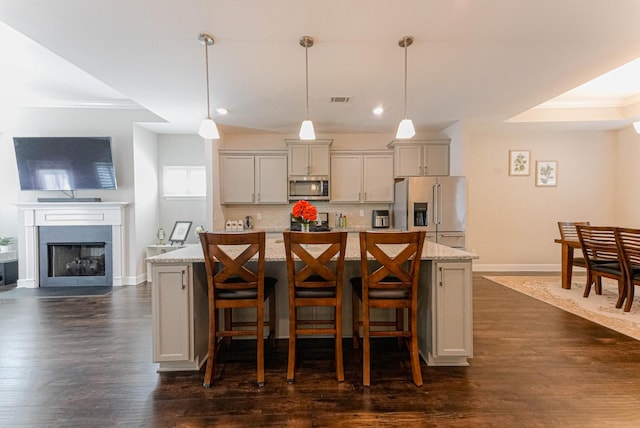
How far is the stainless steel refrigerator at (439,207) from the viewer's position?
4.50 m

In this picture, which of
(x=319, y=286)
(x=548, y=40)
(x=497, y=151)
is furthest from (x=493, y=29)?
(x=497, y=151)

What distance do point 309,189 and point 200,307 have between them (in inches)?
124

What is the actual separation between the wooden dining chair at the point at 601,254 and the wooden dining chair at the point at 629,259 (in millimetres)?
60

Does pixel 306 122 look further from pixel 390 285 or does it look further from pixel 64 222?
pixel 64 222

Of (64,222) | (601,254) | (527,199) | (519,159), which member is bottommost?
(601,254)

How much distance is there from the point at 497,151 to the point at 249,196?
15.5 feet

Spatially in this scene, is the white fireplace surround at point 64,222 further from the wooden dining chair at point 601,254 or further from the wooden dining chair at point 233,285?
the wooden dining chair at point 601,254

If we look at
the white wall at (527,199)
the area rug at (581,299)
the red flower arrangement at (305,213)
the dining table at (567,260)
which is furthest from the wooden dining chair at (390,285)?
the white wall at (527,199)

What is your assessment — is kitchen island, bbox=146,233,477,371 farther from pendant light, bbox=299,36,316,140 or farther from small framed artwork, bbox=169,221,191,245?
small framed artwork, bbox=169,221,191,245

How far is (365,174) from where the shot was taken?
5086mm

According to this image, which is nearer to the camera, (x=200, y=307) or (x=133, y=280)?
(x=200, y=307)

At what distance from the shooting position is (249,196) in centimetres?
502

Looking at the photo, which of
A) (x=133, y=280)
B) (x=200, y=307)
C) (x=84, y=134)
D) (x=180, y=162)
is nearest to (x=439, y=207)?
(x=200, y=307)

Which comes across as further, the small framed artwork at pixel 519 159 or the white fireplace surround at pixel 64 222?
the small framed artwork at pixel 519 159
